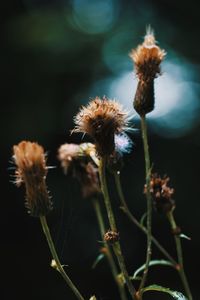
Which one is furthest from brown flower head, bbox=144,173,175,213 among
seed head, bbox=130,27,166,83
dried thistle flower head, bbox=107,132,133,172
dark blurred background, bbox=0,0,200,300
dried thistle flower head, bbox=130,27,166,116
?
dark blurred background, bbox=0,0,200,300

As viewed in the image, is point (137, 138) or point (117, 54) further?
point (117, 54)

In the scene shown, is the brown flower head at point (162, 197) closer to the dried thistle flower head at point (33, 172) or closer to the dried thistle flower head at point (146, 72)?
the dried thistle flower head at point (146, 72)

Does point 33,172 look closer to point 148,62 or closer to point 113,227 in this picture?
point 113,227

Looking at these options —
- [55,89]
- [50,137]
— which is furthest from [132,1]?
[50,137]

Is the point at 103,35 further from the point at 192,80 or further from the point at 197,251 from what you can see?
the point at 197,251

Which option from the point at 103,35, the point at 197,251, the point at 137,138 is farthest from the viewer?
the point at 103,35

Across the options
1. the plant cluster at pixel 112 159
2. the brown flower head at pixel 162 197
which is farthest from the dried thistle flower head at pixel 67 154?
the brown flower head at pixel 162 197

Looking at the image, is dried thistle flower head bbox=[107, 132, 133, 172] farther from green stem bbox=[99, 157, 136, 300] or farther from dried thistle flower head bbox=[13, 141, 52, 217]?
dried thistle flower head bbox=[13, 141, 52, 217]
